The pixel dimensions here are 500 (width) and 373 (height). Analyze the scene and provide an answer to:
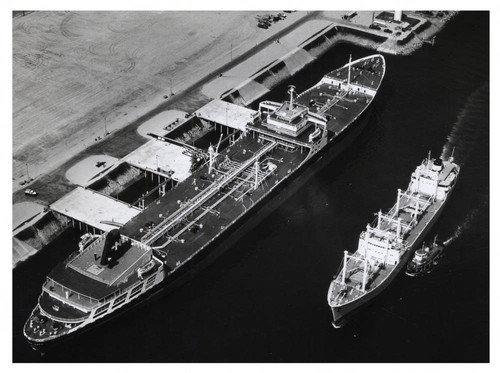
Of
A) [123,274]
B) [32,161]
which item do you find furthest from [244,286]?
[32,161]

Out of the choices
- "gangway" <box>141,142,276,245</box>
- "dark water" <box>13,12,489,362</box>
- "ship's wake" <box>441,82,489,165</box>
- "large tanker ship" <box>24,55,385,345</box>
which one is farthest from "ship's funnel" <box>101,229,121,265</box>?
"ship's wake" <box>441,82,489,165</box>

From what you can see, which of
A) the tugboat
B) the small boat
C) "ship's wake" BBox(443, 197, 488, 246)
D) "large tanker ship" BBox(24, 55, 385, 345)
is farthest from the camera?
the small boat

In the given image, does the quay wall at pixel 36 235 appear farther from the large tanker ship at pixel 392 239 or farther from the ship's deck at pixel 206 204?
the large tanker ship at pixel 392 239

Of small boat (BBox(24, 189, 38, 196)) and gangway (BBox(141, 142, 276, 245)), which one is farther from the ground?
gangway (BBox(141, 142, 276, 245))

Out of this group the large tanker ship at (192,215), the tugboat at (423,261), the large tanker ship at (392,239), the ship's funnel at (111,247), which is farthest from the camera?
the tugboat at (423,261)

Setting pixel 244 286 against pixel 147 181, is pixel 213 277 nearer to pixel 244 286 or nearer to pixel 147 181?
pixel 244 286

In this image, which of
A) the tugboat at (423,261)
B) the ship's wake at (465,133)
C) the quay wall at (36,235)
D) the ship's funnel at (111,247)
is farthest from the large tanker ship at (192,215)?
the tugboat at (423,261)

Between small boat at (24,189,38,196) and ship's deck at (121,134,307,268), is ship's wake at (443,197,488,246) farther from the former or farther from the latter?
small boat at (24,189,38,196)
